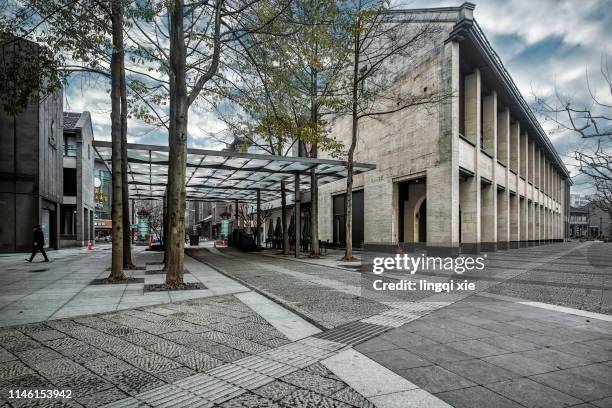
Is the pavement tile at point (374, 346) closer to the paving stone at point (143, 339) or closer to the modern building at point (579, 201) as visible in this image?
the paving stone at point (143, 339)

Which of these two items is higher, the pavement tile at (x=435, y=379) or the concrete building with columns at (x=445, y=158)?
the concrete building with columns at (x=445, y=158)

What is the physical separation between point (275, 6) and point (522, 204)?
31675 millimetres

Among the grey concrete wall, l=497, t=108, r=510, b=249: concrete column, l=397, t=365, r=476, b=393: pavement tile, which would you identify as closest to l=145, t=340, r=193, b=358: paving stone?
l=397, t=365, r=476, b=393: pavement tile

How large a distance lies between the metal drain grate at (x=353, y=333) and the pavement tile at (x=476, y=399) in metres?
1.55

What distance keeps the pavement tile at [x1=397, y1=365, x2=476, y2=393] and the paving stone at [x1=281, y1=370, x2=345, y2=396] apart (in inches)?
28.6

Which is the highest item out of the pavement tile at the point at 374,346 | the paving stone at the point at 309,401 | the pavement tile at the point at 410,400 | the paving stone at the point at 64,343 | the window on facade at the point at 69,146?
the window on facade at the point at 69,146

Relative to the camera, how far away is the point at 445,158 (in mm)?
18328

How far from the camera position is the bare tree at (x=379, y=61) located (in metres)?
15.4

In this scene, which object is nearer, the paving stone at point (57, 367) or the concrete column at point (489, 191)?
the paving stone at point (57, 367)

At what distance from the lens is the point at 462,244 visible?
20.6 m

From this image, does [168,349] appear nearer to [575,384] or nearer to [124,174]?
[575,384]

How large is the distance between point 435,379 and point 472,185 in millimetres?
19240

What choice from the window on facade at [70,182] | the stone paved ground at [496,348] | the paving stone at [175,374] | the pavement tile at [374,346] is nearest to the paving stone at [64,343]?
the paving stone at [175,374]

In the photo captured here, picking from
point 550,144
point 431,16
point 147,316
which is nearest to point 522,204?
point 550,144
